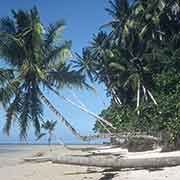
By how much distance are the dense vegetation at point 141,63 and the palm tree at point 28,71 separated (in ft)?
19.4

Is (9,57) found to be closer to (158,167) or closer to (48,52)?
(48,52)

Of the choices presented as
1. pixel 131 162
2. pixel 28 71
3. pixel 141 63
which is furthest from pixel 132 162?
pixel 141 63

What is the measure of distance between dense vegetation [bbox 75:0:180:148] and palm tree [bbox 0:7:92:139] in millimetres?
5917

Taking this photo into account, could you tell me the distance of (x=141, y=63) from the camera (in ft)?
112

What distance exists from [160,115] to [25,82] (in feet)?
25.7

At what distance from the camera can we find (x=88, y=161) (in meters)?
16.6

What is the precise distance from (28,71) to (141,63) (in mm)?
15123

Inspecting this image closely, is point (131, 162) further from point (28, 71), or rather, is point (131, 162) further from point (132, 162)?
point (28, 71)

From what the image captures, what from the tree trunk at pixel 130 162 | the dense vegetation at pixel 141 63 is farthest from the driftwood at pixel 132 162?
the dense vegetation at pixel 141 63

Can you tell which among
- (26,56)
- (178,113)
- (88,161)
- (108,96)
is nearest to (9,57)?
(26,56)

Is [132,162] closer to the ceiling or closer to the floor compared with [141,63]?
closer to the floor

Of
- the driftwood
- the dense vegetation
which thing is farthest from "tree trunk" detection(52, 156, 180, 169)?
the dense vegetation

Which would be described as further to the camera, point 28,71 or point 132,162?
point 28,71

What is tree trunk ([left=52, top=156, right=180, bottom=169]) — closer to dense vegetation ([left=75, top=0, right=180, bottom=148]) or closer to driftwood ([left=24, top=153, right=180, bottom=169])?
driftwood ([left=24, top=153, right=180, bottom=169])
